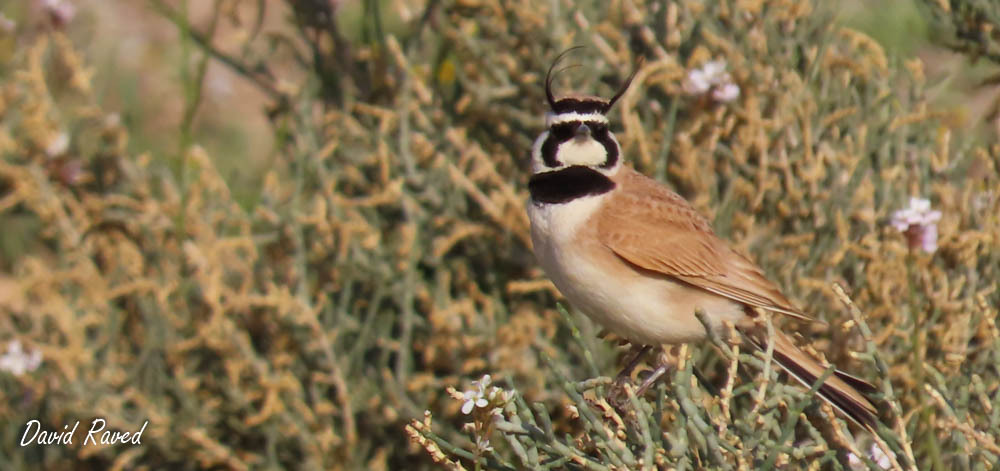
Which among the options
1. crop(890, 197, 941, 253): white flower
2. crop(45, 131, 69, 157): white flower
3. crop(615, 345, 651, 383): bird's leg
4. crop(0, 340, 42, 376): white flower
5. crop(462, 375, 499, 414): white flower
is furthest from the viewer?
crop(45, 131, 69, 157): white flower

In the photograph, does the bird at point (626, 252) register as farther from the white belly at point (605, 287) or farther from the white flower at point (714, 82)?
the white flower at point (714, 82)

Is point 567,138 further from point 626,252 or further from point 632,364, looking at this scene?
point 632,364

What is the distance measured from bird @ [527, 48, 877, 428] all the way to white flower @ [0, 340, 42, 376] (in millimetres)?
1595

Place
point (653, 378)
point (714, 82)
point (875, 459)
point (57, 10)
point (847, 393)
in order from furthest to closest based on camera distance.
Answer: point (57, 10) < point (714, 82) < point (653, 378) < point (847, 393) < point (875, 459)

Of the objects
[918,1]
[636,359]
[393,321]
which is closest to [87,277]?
[393,321]

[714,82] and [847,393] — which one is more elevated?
[714,82]

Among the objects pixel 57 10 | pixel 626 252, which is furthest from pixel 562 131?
pixel 57 10

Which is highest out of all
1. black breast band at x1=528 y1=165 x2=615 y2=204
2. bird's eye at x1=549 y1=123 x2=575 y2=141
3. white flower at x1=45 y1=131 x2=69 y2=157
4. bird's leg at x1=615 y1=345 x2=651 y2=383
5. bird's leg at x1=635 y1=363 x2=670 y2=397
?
bird's eye at x1=549 y1=123 x2=575 y2=141

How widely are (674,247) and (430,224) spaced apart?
3.07 ft

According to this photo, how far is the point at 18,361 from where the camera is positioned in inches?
150

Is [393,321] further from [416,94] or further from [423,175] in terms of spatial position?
[416,94]

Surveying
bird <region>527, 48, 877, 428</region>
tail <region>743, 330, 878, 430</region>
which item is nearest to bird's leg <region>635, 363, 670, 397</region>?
bird <region>527, 48, 877, 428</region>

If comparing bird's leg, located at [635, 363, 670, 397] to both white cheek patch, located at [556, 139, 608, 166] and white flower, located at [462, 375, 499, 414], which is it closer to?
white cheek patch, located at [556, 139, 608, 166]

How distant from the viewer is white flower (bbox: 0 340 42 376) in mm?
3799
